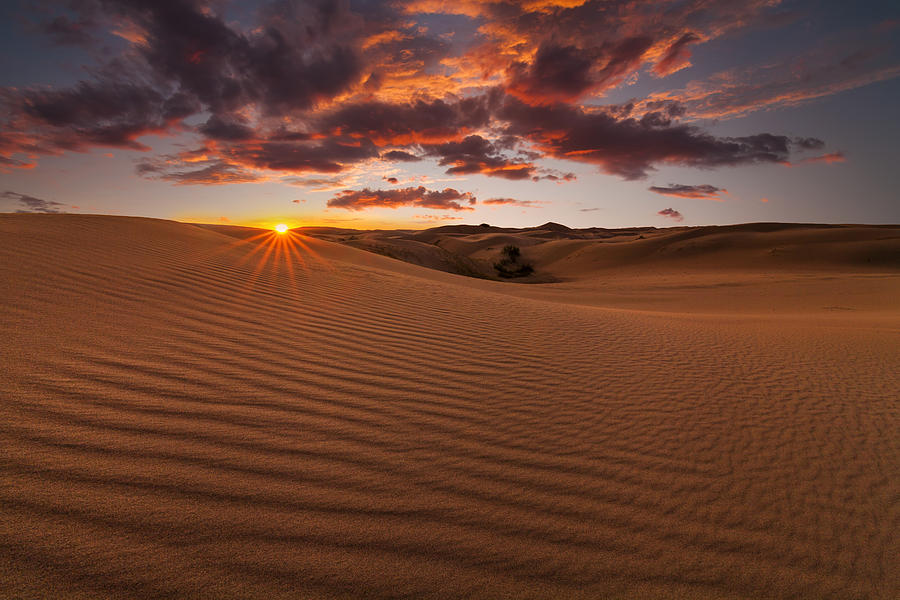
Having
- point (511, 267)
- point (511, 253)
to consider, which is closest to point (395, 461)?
point (511, 267)

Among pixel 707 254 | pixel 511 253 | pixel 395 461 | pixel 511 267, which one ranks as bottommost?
pixel 395 461

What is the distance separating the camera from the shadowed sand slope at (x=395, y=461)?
180cm

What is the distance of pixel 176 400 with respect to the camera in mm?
2805

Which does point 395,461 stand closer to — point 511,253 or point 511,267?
point 511,267

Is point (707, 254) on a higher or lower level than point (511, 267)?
higher

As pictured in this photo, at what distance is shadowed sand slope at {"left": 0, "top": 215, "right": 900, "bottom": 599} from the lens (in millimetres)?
1805

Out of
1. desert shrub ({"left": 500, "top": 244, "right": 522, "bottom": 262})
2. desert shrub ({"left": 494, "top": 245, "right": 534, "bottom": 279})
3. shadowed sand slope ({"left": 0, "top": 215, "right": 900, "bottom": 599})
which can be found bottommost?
shadowed sand slope ({"left": 0, "top": 215, "right": 900, "bottom": 599})

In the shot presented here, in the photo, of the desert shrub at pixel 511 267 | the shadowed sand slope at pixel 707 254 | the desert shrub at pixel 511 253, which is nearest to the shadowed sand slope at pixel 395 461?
the shadowed sand slope at pixel 707 254

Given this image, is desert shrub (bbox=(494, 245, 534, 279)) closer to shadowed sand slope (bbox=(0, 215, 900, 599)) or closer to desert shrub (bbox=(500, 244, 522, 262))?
desert shrub (bbox=(500, 244, 522, 262))

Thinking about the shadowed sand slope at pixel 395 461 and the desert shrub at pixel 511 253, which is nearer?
→ the shadowed sand slope at pixel 395 461

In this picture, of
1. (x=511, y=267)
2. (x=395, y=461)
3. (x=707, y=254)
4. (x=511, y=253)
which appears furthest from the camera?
(x=511, y=253)

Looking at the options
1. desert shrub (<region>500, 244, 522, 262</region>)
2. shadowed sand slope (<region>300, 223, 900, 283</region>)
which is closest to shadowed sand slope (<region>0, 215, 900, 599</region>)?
shadowed sand slope (<region>300, 223, 900, 283</region>)

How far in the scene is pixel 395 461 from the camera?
8.42 feet

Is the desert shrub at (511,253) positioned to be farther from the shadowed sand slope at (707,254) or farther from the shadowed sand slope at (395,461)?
the shadowed sand slope at (395,461)
